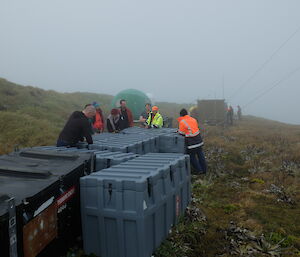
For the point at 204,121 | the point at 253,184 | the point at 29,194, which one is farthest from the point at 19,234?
the point at 204,121

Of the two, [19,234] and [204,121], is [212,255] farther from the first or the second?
[204,121]

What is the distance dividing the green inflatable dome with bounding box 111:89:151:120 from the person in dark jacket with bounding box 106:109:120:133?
10.8m

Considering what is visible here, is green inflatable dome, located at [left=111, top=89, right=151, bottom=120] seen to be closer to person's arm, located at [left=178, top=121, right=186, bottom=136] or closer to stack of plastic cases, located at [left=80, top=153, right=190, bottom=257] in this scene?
person's arm, located at [left=178, top=121, right=186, bottom=136]

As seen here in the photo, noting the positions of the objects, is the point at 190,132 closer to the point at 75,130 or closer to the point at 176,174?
the point at 75,130

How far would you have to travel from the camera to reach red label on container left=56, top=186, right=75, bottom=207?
392 centimetres

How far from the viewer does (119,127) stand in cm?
1181

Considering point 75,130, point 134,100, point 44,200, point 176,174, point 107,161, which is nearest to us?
point 44,200

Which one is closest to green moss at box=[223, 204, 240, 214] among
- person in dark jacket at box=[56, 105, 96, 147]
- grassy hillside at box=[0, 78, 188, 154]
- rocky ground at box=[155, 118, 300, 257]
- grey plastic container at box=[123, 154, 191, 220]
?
rocky ground at box=[155, 118, 300, 257]

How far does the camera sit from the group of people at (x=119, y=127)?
23.0ft

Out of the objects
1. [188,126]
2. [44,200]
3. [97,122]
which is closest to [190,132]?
[188,126]

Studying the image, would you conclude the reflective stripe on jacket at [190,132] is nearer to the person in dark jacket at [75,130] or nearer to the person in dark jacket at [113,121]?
the person in dark jacket at [113,121]

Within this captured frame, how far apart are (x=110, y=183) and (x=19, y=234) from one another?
53.4 inches

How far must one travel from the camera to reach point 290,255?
4.69 m

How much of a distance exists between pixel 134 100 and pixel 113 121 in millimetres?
11329
